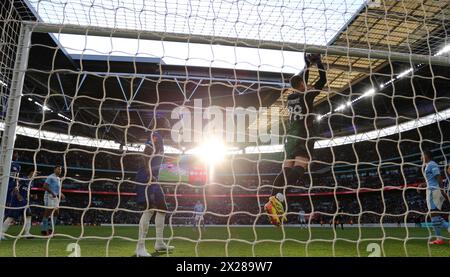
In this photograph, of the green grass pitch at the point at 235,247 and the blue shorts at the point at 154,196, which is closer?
the green grass pitch at the point at 235,247

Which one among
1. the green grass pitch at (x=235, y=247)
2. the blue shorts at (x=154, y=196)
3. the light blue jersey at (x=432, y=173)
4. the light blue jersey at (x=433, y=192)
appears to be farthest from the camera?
the light blue jersey at (x=432, y=173)

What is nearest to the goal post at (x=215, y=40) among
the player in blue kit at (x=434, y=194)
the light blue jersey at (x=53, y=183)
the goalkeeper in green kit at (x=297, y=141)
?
the goalkeeper in green kit at (x=297, y=141)

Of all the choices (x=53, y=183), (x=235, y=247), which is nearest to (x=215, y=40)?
(x=235, y=247)

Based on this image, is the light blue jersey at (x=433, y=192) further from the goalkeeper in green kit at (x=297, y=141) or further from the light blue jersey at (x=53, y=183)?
the light blue jersey at (x=53, y=183)

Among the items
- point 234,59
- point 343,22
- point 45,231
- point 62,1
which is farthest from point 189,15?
point 45,231

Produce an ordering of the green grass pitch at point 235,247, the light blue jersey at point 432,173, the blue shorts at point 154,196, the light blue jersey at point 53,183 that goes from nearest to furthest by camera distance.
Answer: the green grass pitch at point 235,247, the blue shorts at point 154,196, the light blue jersey at point 432,173, the light blue jersey at point 53,183

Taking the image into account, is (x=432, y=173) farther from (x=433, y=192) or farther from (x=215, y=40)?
(x=215, y=40)

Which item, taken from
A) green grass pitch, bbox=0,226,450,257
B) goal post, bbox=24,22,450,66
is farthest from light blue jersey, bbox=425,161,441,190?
goal post, bbox=24,22,450,66

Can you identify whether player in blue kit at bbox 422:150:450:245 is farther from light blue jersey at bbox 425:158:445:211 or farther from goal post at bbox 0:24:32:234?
goal post at bbox 0:24:32:234

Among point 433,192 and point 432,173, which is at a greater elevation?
point 432,173

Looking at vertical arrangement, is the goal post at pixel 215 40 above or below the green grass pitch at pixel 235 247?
above

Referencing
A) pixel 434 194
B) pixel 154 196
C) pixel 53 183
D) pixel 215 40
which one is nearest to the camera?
pixel 215 40
